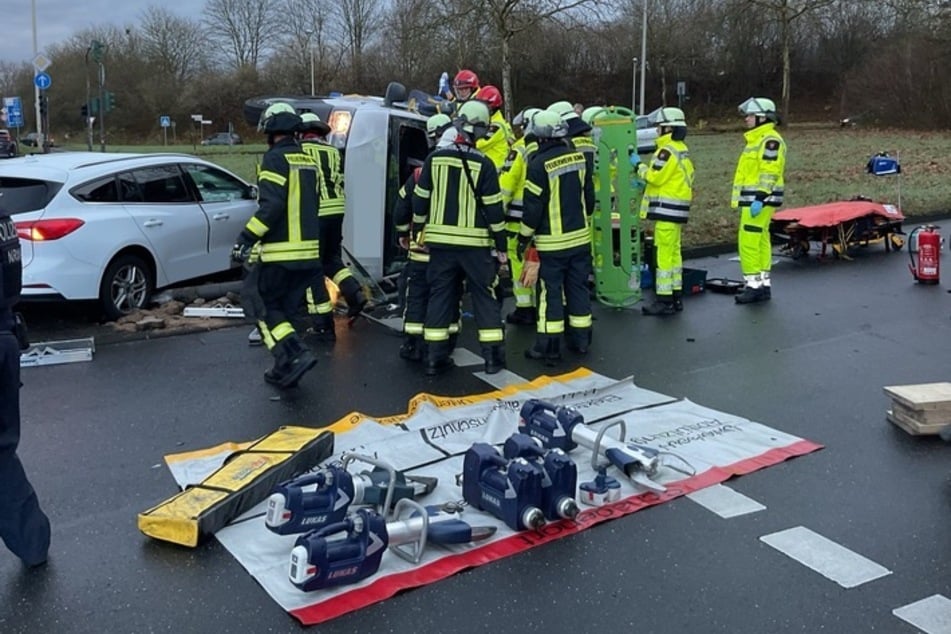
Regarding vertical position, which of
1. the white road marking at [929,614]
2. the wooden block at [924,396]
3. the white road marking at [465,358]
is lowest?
the white road marking at [929,614]

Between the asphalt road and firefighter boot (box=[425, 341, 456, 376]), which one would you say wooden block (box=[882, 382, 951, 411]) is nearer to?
the asphalt road

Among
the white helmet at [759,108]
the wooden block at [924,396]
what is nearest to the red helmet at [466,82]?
the white helmet at [759,108]

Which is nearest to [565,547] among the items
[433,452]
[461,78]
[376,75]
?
[433,452]

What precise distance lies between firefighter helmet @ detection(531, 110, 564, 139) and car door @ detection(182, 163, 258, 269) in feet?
12.4

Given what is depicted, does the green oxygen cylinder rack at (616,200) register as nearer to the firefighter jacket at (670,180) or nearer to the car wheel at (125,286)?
the firefighter jacket at (670,180)

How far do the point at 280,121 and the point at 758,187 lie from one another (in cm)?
512

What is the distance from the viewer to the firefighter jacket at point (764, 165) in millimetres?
9023

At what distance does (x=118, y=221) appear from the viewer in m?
8.08

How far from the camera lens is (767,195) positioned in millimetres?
9086

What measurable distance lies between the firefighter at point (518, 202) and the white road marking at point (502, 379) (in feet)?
4.41

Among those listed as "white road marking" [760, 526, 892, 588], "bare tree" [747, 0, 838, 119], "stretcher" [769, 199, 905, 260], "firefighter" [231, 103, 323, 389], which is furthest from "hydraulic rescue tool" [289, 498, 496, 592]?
"bare tree" [747, 0, 838, 119]

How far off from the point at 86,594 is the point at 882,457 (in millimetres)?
4268

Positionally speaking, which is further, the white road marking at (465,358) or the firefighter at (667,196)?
the firefighter at (667,196)

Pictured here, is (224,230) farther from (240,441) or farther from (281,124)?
(240,441)
